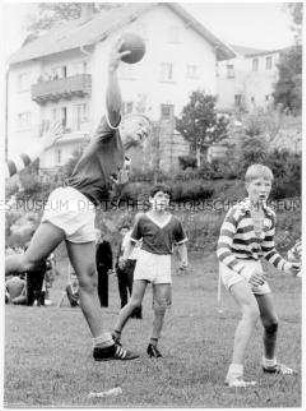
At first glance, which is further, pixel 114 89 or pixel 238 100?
pixel 238 100

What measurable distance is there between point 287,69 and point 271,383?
48.5 feet

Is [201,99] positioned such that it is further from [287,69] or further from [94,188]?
[94,188]

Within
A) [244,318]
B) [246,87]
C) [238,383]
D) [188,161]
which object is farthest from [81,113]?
[246,87]

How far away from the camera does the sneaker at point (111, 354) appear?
581 cm

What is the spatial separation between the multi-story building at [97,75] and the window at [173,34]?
0.10 ft

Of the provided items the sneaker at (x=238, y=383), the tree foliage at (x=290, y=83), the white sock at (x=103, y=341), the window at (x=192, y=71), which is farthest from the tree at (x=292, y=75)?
the sneaker at (x=238, y=383)

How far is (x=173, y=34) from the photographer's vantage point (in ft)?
57.3

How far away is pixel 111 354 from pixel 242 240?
1265 millimetres

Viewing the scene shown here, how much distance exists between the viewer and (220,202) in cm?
1680

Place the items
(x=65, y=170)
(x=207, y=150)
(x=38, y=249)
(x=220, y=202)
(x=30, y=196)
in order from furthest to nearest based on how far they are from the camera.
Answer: (x=207, y=150) → (x=220, y=202) → (x=65, y=170) → (x=30, y=196) → (x=38, y=249)

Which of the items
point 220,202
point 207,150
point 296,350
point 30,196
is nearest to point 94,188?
point 296,350

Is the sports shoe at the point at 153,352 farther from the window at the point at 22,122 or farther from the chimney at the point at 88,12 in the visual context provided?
the chimney at the point at 88,12

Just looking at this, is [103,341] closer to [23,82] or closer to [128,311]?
[128,311]

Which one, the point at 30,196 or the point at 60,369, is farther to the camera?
the point at 30,196
